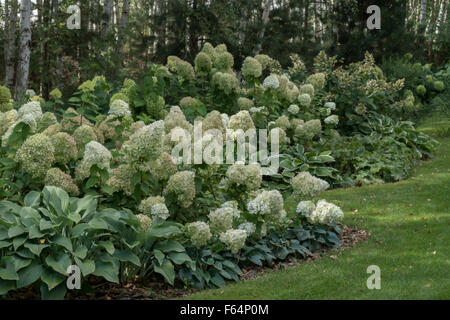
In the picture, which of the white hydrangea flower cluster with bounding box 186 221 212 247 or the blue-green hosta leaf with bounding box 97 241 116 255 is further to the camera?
the white hydrangea flower cluster with bounding box 186 221 212 247

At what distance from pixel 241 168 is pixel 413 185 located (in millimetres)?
3739

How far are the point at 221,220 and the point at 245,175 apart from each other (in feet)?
1.82

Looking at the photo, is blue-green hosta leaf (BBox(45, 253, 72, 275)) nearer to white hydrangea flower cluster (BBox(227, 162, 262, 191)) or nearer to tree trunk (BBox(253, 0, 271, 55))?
white hydrangea flower cluster (BBox(227, 162, 262, 191))

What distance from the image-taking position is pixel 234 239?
4.24m

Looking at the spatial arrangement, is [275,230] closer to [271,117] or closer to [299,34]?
[271,117]

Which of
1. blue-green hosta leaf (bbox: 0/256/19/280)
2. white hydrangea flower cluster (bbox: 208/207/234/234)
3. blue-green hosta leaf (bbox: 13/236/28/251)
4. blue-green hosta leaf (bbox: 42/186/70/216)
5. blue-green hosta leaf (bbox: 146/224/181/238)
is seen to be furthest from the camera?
white hydrangea flower cluster (bbox: 208/207/234/234)

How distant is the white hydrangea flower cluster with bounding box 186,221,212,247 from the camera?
4113 millimetres

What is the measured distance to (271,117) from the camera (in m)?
8.29

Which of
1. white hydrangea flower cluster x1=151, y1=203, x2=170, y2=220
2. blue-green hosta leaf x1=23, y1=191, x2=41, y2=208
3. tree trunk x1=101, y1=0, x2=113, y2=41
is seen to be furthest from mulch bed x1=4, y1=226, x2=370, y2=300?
tree trunk x1=101, y1=0, x2=113, y2=41

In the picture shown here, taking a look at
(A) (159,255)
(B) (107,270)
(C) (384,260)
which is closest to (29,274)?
(B) (107,270)

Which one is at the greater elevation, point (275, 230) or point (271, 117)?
point (271, 117)

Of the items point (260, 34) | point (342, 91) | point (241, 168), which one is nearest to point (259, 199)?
point (241, 168)

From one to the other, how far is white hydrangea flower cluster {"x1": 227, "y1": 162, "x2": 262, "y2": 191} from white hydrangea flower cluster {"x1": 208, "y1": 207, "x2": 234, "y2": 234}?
0.40 meters

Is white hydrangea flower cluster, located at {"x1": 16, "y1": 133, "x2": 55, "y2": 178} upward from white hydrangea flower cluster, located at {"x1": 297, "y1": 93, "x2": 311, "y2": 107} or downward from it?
downward
